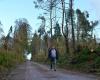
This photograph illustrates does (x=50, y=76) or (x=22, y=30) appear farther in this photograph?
(x=22, y=30)

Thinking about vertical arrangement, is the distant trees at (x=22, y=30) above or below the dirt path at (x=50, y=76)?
above

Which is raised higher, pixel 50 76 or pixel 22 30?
pixel 22 30

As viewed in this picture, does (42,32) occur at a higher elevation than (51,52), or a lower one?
higher

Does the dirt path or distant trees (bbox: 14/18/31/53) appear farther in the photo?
distant trees (bbox: 14/18/31/53)

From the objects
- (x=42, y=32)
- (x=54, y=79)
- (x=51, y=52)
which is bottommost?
(x=54, y=79)

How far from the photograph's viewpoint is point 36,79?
1977 centimetres

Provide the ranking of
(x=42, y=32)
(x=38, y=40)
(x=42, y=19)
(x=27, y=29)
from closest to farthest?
1. (x=42, y=19)
2. (x=42, y=32)
3. (x=27, y=29)
4. (x=38, y=40)

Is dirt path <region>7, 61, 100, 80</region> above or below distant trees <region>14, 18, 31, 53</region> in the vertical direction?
below

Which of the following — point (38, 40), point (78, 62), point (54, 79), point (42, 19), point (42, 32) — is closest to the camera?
point (54, 79)

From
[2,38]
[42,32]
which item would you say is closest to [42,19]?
Result: [42,32]

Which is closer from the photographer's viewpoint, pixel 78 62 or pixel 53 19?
pixel 78 62

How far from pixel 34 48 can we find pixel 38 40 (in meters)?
9.36

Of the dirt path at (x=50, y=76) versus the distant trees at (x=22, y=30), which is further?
the distant trees at (x=22, y=30)

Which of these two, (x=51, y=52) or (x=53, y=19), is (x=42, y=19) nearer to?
(x=53, y=19)
